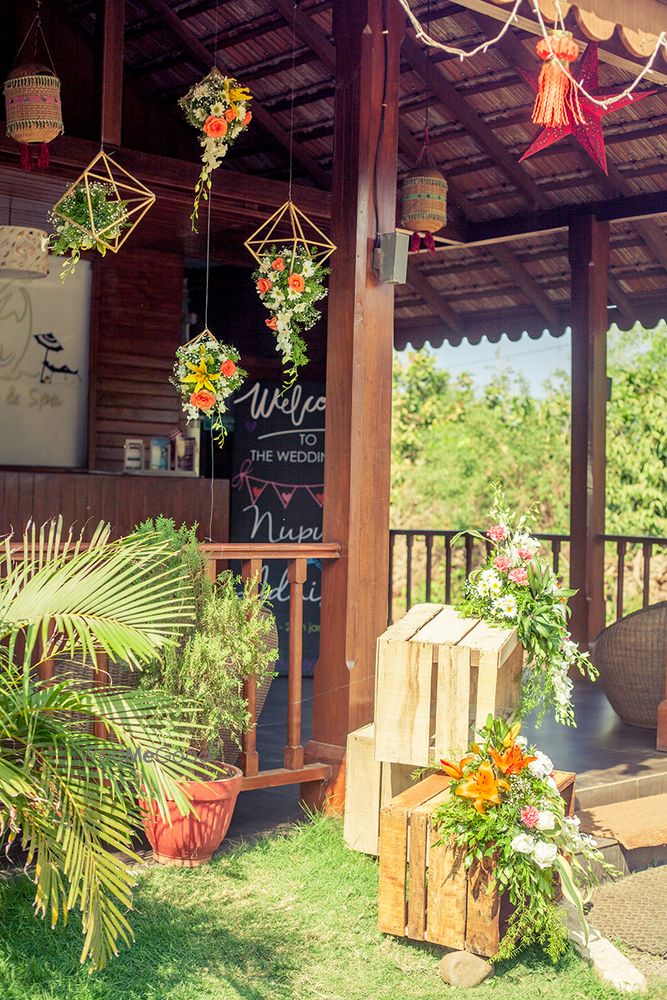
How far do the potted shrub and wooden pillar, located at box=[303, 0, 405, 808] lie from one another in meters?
0.49

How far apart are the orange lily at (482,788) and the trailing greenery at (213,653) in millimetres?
906

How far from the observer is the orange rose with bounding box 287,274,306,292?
477cm

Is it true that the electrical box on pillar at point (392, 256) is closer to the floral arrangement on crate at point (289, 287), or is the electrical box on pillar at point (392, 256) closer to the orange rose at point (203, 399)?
the floral arrangement on crate at point (289, 287)

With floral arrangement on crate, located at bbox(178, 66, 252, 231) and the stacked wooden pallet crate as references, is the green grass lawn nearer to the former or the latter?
the stacked wooden pallet crate

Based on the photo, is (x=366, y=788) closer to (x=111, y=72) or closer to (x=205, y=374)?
(x=205, y=374)

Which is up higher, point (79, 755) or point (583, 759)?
point (79, 755)

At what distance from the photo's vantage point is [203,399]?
4.71m

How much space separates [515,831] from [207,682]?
1153 millimetres

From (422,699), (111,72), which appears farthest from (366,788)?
(111,72)

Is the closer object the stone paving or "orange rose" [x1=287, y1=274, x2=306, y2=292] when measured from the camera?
the stone paving

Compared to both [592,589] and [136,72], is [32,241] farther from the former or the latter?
[592,589]

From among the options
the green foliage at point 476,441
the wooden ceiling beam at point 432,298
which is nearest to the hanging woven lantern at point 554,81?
the wooden ceiling beam at point 432,298

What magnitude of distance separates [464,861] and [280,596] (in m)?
4.64

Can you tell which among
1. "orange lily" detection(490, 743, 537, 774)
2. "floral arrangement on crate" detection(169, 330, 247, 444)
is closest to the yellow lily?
"floral arrangement on crate" detection(169, 330, 247, 444)
